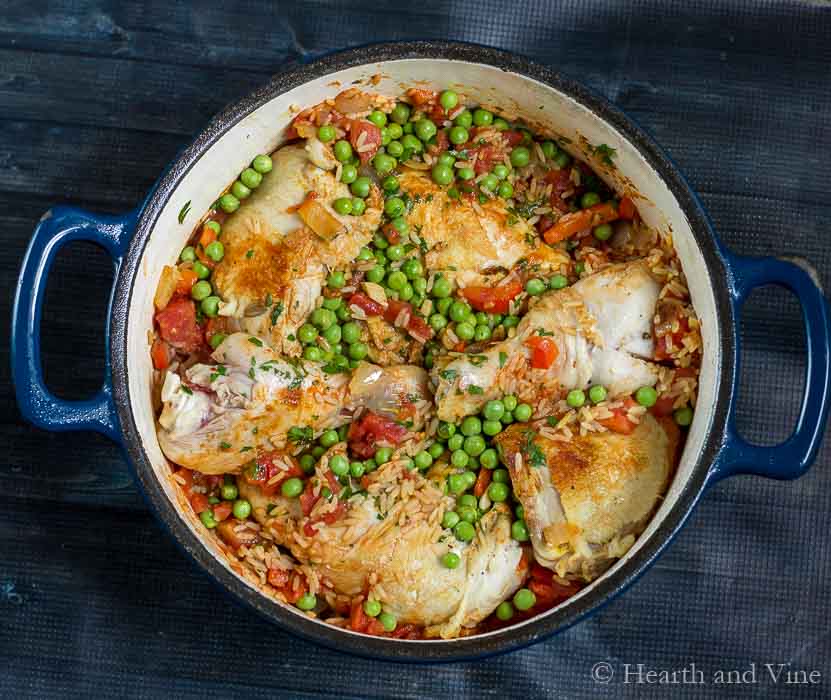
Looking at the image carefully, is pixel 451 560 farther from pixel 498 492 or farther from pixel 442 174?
pixel 442 174

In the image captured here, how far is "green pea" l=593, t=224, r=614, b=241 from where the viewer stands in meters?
3.70

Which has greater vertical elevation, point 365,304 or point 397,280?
point 397,280

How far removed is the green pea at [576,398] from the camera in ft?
11.4

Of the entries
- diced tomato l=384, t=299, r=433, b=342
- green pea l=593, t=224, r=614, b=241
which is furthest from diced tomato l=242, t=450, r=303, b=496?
green pea l=593, t=224, r=614, b=241

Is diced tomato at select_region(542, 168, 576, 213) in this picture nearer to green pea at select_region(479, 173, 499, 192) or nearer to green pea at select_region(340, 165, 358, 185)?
green pea at select_region(479, 173, 499, 192)

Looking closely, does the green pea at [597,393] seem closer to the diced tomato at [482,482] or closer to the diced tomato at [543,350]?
the diced tomato at [543,350]

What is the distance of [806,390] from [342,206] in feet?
5.97

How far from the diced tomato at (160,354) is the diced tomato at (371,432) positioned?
75 cm

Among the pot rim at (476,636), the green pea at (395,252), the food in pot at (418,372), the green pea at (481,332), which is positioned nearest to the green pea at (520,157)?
the food in pot at (418,372)

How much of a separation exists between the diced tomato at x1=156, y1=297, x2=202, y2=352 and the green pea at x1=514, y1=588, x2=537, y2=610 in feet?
5.13

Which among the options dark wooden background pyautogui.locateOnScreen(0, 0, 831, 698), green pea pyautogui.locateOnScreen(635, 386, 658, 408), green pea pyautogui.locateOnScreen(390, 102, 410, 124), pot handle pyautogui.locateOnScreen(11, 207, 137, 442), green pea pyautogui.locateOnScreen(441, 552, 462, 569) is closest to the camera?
pot handle pyautogui.locateOnScreen(11, 207, 137, 442)

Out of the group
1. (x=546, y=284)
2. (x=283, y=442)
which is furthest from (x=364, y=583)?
(x=546, y=284)

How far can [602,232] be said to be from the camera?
3.70 meters

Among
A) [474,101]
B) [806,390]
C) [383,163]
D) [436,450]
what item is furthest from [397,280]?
[806,390]
